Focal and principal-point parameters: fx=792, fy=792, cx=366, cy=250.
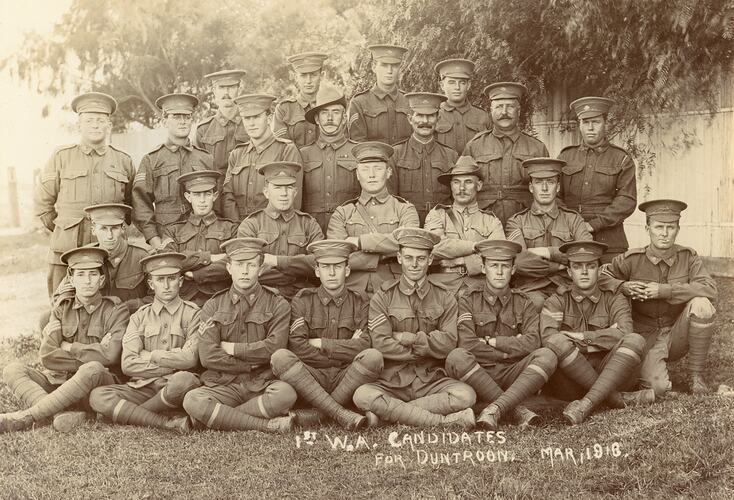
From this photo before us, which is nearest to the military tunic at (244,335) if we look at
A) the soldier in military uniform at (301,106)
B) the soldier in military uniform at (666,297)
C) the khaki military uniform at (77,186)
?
the khaki military uniform at (77,186)

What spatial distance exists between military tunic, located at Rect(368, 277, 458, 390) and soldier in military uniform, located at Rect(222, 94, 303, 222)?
1671mm

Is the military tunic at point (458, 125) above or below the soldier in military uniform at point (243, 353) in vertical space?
above

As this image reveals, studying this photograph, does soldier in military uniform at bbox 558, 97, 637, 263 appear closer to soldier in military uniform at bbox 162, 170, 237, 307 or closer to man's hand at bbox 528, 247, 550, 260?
man's hand at bbox 528, 247, 550, 260

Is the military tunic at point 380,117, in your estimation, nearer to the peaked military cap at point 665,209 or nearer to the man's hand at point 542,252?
the man's hand at point 542,252

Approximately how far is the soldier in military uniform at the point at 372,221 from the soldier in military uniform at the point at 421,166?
466 millimetres

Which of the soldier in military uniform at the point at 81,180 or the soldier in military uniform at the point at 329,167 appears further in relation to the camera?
the soldier in military uniform at the point at 329,167

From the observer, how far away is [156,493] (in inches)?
179

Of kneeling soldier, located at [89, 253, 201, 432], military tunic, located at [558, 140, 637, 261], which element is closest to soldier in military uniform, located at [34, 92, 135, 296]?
kneeling soldier, located at [89, 253, 201, 432]

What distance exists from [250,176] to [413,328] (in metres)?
2.33

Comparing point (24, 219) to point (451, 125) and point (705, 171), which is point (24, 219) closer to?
point (451, 125)

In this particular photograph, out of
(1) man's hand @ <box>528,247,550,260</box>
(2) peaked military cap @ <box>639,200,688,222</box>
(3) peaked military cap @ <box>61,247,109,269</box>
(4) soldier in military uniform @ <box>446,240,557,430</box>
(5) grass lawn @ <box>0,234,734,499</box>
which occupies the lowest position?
(5) grass lawn @ <box>0,234,734,499</box>

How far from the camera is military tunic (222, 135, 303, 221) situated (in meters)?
7.25

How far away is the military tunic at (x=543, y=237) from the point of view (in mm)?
6609

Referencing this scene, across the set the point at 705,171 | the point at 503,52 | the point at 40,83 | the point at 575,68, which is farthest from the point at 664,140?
the point at 40,83
